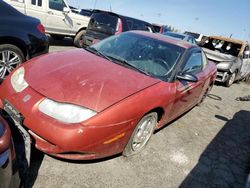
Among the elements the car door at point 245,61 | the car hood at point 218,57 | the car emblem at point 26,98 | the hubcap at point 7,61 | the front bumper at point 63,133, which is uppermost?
the car emblem at point 26,98

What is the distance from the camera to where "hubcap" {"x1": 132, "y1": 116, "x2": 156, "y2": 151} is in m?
3.63

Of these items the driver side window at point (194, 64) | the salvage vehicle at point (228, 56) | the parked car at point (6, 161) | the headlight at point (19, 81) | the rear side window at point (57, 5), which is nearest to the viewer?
the parked car at point (6, 161)

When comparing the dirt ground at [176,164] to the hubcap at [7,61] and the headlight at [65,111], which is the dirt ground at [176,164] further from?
the hubcap at [7,61]

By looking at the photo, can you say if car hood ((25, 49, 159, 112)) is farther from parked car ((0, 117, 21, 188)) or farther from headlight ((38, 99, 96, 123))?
parked car ((0, 117, 21, 188))

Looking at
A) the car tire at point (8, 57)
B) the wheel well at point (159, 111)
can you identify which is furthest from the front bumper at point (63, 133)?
the car tire at point (8, 57)

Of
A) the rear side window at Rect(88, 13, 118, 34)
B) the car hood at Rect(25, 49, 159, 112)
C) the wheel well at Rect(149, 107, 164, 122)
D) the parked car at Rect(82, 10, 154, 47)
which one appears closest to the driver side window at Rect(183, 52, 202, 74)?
the wheel well at Rect(149, 107, 164, 122)

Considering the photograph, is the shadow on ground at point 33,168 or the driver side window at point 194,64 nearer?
the shadow on ground at point 33,168

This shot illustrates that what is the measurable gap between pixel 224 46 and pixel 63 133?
10.0 meters

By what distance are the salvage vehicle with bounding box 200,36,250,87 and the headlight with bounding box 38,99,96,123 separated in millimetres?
8085

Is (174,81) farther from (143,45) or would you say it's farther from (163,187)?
(163,187)

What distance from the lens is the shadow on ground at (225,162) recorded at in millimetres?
3656

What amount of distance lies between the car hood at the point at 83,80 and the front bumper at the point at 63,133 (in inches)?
8.0

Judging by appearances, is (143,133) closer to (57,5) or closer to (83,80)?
(83,80)

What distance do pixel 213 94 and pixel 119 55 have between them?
5.33 metres
